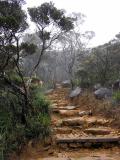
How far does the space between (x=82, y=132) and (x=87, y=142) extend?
1083 mm

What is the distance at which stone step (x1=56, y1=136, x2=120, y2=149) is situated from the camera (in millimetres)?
8406

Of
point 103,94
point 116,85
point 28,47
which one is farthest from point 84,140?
point 116,85

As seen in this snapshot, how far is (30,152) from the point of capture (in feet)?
26.0

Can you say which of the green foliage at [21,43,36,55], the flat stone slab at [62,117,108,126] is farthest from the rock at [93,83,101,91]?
the green foliage at [21,43,36,55]

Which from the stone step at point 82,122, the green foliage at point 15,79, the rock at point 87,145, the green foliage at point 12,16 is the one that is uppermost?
the green foliage at point 12,16

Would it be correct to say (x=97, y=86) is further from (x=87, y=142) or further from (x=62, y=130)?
(x=87, y=142)

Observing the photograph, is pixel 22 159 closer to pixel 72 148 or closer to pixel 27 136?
pixel 27 136

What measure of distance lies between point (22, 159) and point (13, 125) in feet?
4.06

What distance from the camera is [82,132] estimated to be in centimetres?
956

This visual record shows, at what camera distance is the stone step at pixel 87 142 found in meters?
8.41

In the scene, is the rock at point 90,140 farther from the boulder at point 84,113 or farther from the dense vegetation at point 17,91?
the boulder at point 84,113

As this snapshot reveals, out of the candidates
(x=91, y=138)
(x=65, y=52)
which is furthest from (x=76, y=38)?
(x=91, y=138)

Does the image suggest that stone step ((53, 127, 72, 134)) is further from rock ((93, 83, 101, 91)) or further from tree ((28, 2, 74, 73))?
rock ((93, 83, 101, 91))

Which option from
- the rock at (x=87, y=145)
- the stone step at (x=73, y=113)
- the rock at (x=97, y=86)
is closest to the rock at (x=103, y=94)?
the rock at (x=97, y=86)
